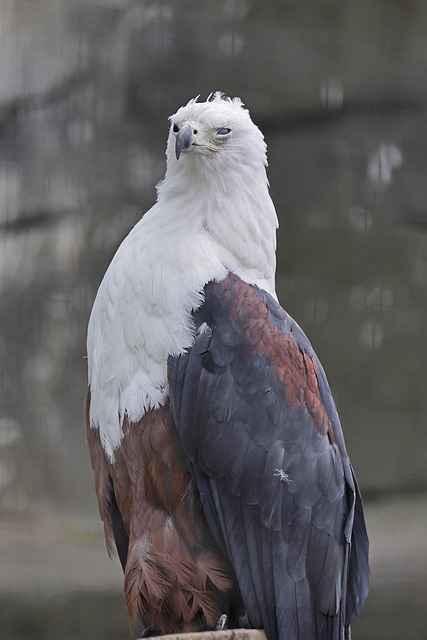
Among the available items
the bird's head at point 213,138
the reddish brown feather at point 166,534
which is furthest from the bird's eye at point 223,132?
the reddish brown feather at point 166,534

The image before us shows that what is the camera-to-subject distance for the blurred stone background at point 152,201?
517 centimetres

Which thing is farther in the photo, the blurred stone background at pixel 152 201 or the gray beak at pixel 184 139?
the blurred stone background at pixel 152 201

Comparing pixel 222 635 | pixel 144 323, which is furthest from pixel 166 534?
pixel 144 323

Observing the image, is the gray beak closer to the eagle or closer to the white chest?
the eagle

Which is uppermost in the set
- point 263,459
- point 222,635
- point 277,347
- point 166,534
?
point 277,347

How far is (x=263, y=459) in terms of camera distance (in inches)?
118

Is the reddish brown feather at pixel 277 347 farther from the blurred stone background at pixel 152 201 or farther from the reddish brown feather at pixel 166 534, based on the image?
the blurred stone background at pixel 152 201

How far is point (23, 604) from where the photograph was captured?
5008mm

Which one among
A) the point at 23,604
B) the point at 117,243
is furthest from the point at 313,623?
the point at 117,243

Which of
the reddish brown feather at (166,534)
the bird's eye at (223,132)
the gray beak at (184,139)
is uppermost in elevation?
the bird's eye at (223,132)

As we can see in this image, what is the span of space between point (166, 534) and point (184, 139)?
3.73 feet

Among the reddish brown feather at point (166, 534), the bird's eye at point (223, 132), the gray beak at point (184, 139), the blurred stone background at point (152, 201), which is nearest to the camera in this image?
the reddish brown feather at point (166, 534)

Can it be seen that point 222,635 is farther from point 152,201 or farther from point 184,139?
point 152,201

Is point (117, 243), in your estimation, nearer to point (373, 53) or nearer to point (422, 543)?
point (373, 53)
